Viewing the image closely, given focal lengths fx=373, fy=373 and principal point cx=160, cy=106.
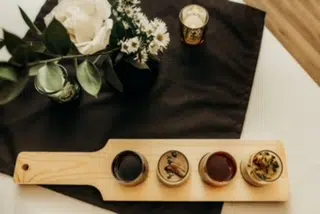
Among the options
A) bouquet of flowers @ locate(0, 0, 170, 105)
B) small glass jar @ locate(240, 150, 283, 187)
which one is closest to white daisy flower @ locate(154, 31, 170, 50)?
bouquet of flowers @ locate(0, 0, 170, 105)

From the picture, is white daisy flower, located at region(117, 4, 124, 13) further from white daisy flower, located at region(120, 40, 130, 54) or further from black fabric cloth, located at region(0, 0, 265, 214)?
black fabric cloth, located at region(0, 0, 265, 214)

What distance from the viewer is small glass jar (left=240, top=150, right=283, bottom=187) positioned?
57 cm

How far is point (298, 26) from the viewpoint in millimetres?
748

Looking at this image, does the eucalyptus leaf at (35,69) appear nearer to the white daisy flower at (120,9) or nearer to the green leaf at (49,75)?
the green leaf at (49,75)

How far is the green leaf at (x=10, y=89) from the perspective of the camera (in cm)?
48

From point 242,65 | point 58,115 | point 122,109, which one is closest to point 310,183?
point 242,65

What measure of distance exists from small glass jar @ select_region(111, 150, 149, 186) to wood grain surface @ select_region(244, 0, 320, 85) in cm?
36

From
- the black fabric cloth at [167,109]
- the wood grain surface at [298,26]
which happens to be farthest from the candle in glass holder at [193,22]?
the wood grain surface at [298,26]

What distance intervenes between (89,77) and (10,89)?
0.33 ft

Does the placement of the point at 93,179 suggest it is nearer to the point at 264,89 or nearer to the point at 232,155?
the point at 232,155

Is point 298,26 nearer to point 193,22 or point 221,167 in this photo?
point 193,22

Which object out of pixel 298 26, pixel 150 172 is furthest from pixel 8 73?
pixel 298 26

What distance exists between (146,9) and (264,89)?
274 millimetres

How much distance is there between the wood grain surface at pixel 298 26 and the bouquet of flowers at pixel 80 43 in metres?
0.32
